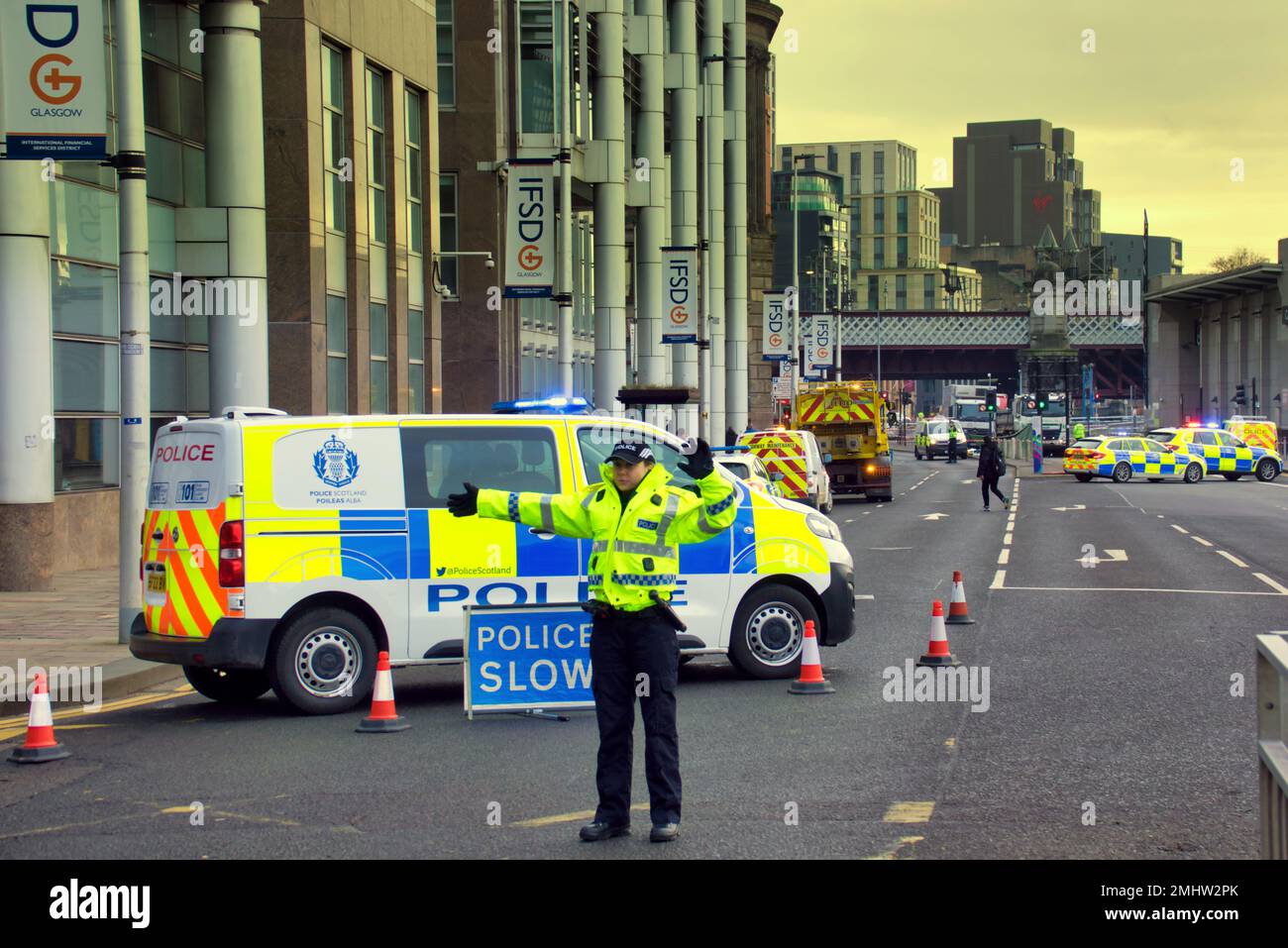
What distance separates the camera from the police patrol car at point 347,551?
11.9 m

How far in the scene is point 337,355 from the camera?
3034 cm

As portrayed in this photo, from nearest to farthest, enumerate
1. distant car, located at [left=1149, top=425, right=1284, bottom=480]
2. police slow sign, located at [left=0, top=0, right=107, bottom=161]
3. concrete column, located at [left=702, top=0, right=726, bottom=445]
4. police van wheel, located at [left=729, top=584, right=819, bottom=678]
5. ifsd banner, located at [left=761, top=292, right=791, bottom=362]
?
police van wheel, located at [left=729, top=584, right=819, bottom=678]
police slow sign, located at [left=0, top=0, right=107, bottom=161]
distant car, located at [left=1149, top=425, right=1284, bottom=480]
concrete column, located at [left=702, top=0, right=726, bottom=445]
ifsd banner, located at [left=761, top=292, right=791, bottom=362]

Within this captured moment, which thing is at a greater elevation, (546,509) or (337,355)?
(337,355)

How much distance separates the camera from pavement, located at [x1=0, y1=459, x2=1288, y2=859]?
8031mm

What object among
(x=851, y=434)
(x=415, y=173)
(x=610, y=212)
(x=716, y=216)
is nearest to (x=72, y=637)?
(x=415, y=173)

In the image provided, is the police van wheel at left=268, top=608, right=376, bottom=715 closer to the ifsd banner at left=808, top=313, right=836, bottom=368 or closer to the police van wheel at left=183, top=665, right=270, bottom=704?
the police van wheel at left=183, top=665, right=270, bottom=704

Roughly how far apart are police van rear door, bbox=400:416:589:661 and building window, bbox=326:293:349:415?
688 inches

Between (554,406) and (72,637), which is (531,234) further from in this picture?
(554,406)

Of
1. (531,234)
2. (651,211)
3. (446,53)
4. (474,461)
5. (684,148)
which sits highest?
(684,148)

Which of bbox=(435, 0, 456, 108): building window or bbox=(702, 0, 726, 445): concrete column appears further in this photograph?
bbox=(702, 0, 726, 445): concrete column

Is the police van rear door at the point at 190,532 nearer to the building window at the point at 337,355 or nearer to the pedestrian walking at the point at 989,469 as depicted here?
the building window at the point at 337,355

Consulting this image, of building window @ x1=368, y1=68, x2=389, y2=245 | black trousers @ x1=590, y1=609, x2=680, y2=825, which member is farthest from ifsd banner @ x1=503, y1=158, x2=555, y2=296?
black trousers @ x1=590, y1=609, x2=680, y2=825

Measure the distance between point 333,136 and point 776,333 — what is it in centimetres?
3436

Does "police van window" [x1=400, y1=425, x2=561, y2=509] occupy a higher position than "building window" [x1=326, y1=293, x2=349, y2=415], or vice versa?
"building window" [x1=326, y1=293, x2=349, y2=415]
